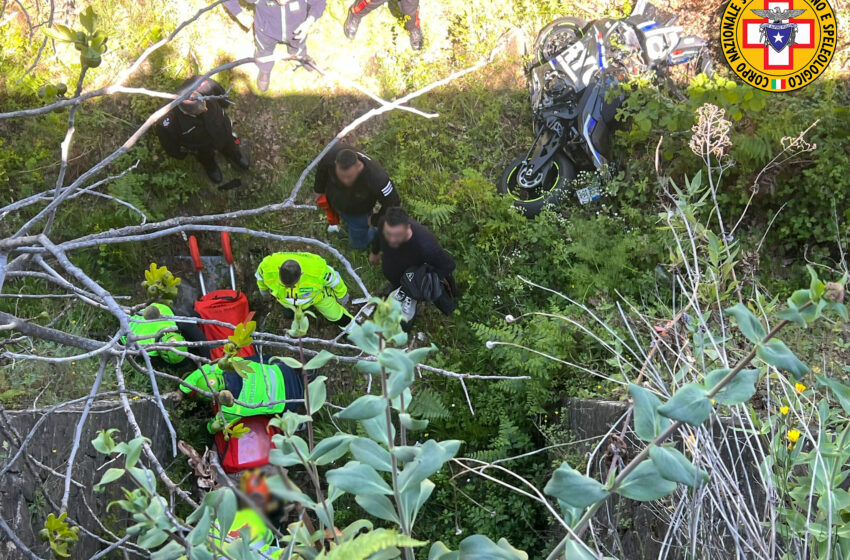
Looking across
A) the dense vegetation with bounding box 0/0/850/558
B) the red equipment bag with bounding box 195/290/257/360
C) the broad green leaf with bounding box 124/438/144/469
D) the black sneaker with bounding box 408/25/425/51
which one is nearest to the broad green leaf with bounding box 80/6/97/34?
the broad green leaf with bounding box 124/438/144/469

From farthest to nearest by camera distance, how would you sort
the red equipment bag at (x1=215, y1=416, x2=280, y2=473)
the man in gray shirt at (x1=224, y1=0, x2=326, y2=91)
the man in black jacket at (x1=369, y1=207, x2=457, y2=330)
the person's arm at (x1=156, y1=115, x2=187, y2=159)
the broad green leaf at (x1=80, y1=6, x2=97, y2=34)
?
the man in gray shirt at (x1=224, y1=0, x2=326, y2=91) < the person's arm at (x1=156, y1=115, x2=187, y2=159) < the man in black jacket at (x1=369, y1=207, x2=457, y2=330) < the red equipment bag at (x1=215, y1=416, x2=280, y2=473) < the broad green leaf at (x1=80, y1=6, x2=97, y2=34)

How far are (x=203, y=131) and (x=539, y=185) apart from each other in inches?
130

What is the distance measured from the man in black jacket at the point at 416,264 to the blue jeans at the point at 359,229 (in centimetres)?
29

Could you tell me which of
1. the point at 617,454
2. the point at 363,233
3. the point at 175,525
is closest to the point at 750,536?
the point at 617,454

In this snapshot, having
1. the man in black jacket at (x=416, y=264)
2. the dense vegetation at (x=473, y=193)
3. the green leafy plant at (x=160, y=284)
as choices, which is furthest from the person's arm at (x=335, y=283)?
the green leafy plant at (x=160, y=284)

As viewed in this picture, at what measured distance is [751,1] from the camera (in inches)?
242

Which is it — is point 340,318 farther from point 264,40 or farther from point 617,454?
point 617,454

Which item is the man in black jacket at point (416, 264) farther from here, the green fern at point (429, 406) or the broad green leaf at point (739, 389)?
the broad green leaf at point (739, 389)

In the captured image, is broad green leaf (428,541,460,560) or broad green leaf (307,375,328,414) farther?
broad green leaf (307,375,328,414)

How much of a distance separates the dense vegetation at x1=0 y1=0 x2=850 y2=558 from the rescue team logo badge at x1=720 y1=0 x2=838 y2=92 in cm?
21

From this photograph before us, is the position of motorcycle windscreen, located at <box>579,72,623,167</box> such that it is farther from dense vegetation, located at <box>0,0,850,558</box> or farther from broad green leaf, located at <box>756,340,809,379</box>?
broad green leaf, located at <box>756,340,809,379</box>

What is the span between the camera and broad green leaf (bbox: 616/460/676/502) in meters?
1.03

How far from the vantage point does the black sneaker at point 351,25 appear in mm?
6816

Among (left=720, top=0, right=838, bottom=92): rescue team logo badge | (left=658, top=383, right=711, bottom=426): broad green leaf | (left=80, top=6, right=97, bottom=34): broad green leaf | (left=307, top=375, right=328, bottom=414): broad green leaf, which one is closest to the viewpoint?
(left=658, top=383, right=711, bottom=426): broad green leaf
